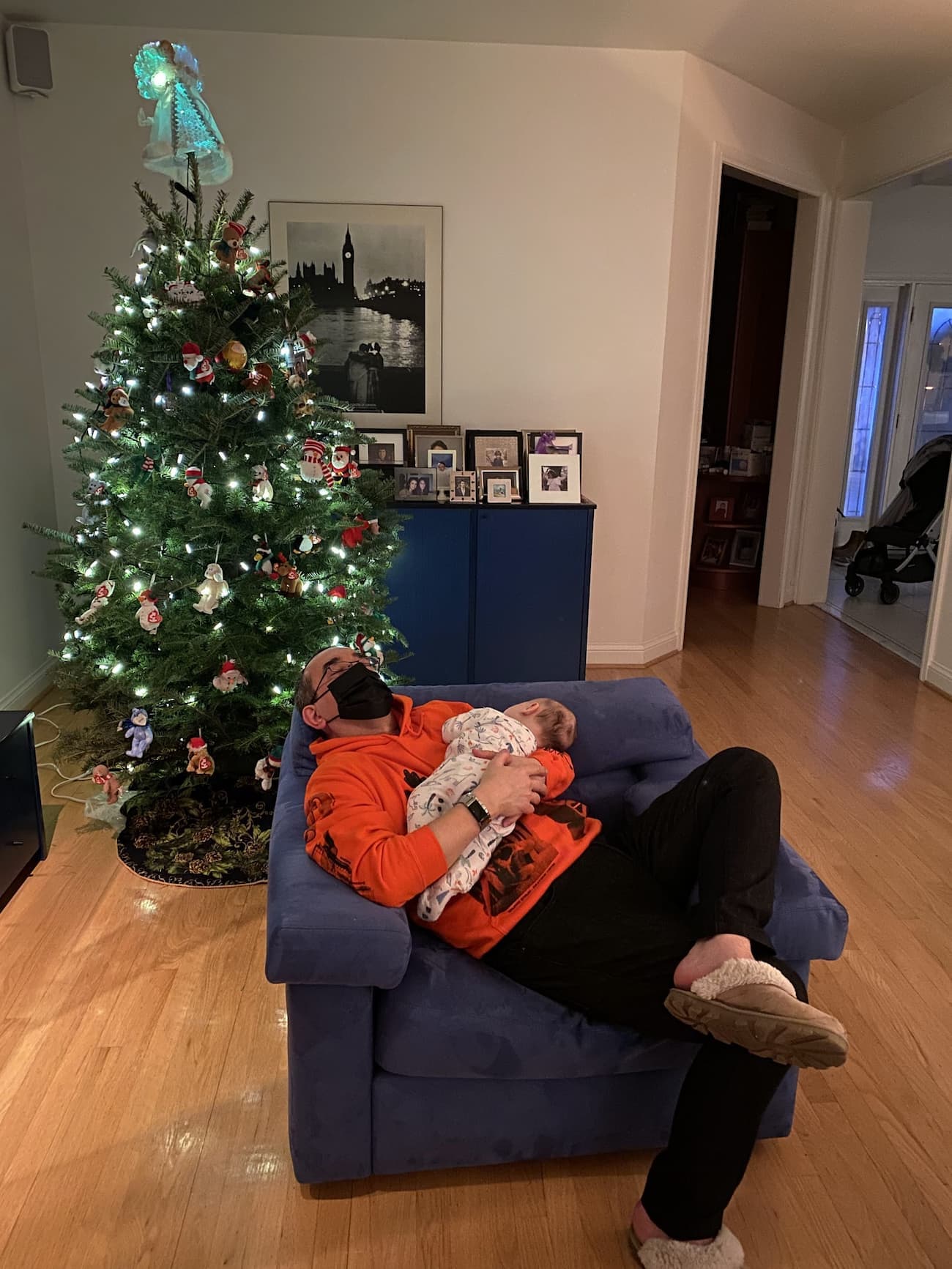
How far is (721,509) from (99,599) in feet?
15.7

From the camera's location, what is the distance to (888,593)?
617cm

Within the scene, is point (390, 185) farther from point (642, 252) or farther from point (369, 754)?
point (369, 754)

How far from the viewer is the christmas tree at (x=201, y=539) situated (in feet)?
8.80

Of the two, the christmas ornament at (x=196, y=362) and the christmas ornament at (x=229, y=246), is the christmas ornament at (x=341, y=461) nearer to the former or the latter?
the christmas ornament at (x=196, y=362)

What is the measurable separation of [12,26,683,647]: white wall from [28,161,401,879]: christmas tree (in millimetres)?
1471

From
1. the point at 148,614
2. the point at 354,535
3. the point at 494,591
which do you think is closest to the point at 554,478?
the point at 494,591

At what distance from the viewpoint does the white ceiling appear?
3.60m

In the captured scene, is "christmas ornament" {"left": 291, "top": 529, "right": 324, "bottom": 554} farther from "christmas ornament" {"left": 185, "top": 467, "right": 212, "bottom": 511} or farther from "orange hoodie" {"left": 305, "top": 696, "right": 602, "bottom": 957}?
"orange hoodie" {"left": 305, "top": 696, "right": 602, "bottom": 957}

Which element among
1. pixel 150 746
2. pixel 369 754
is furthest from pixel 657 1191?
pixel 150 746

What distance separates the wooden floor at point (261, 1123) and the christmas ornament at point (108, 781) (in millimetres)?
157

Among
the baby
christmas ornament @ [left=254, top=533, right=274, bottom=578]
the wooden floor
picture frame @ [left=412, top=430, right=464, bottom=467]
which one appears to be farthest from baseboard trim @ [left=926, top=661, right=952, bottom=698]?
christmas ornament @ [left=254, top=533, right=274, bottom=578]

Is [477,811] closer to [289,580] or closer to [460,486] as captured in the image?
[289,580]

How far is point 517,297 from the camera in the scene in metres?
4.36

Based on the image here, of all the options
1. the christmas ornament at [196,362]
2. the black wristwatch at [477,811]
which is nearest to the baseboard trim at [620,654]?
the christmas ornament at [196,362]
